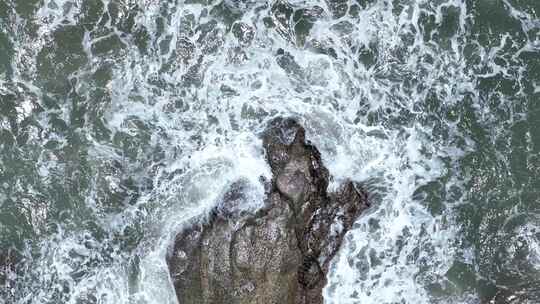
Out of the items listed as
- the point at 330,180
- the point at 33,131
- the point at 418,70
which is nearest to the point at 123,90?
the point at 33,131

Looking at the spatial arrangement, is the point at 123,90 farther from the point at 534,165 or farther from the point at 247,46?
the point at 534,165

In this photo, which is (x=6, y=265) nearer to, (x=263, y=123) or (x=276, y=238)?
(x=276, y=238)

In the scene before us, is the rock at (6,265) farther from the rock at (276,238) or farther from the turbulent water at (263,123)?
the rock at (276,238)

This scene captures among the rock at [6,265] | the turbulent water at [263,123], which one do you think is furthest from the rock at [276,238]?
the rock at [6,265]

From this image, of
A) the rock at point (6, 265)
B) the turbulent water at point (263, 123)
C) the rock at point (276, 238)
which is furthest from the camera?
the rock at point (6, 265)

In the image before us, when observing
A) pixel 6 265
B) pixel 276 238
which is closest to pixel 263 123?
pixel 276 238

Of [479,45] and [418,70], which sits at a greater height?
[479,45]
